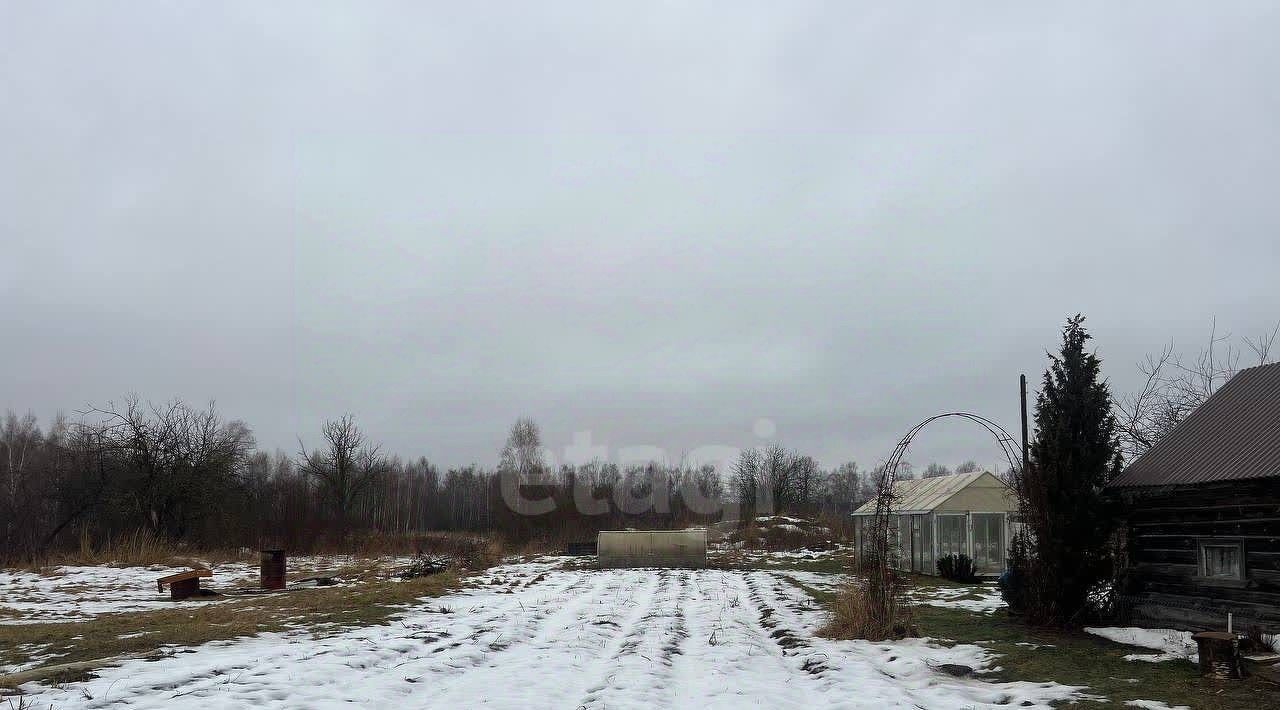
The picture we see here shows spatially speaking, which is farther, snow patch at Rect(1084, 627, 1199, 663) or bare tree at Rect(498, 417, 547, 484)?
bare tree at Rect(498, 417, 547, 484)

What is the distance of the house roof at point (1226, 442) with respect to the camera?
1263 cm

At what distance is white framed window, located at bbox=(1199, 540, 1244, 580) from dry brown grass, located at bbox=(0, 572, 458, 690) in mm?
13192

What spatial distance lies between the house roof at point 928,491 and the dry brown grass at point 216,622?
14322 mm

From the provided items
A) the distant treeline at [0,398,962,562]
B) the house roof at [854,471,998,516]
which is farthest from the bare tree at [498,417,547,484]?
the house roof at [854,471,998,516]

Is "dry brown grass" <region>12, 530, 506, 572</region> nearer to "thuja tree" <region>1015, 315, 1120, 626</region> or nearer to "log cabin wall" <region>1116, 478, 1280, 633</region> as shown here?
"thuja tree" <region>1015, 315, 1120, 626</region>

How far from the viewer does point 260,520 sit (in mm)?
34062

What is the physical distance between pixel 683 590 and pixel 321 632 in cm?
1156

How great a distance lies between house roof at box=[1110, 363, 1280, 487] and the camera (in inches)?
497

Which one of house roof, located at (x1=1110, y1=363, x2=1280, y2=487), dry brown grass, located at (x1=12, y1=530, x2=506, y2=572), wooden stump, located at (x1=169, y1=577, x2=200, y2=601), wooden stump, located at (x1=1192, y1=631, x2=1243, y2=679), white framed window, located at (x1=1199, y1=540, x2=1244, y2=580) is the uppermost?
house roof, located at (x1=1110, y1=363, x2=1280, y2=487)

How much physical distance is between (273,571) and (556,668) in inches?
498

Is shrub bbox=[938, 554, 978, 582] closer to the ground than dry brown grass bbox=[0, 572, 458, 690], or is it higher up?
closer to the ground

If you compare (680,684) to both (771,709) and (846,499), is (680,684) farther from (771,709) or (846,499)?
(846,499)

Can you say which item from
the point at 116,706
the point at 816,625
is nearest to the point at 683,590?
the point at 816,625

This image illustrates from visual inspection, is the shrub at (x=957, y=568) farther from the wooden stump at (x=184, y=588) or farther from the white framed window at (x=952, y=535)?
Result: the wooden stump at (x=184, y=588)
